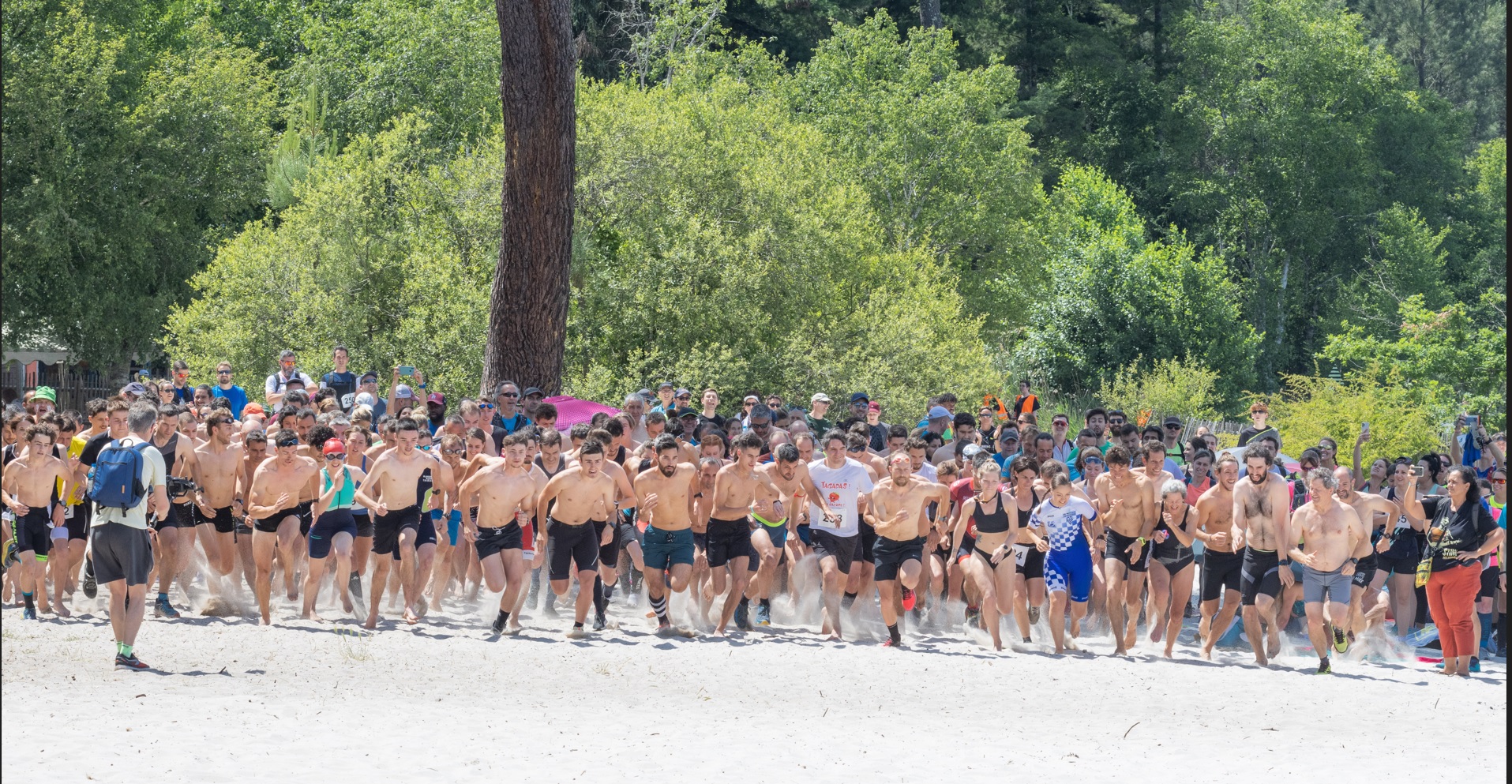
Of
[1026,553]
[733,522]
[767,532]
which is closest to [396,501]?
[733,522]

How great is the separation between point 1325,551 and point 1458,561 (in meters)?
0.96

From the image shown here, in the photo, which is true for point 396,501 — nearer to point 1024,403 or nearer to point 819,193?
point 1024,403

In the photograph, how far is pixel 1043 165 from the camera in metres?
45.8

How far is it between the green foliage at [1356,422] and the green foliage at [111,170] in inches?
847

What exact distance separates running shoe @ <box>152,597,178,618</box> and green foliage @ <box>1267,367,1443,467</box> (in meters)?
16.4

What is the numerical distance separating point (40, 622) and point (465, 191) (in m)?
11.8

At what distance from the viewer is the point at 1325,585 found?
11.3m

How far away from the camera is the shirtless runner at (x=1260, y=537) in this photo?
1122cm

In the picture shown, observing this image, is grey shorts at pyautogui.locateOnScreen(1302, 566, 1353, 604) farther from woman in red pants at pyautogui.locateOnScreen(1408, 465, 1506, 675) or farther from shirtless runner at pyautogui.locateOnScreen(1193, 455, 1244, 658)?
woman in red pants at pyautogui.locateOnScreen(1408, 465, 1506, 675)

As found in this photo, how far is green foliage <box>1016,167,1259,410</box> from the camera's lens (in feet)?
122

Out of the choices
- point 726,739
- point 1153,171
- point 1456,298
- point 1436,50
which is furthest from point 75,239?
point 1436,50

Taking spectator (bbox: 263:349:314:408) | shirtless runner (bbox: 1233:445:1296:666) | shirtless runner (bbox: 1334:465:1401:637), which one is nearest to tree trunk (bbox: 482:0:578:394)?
spectator (bbox: 263:349:314:408)

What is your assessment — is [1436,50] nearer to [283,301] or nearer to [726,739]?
[283,301]

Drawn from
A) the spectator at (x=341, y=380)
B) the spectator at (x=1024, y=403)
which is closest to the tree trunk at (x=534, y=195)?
the spectator at (x=341, y=380)
